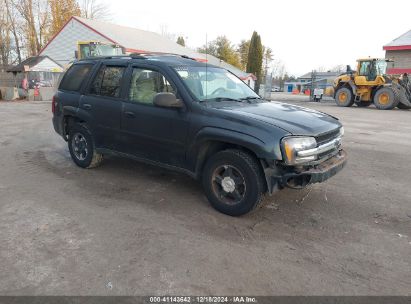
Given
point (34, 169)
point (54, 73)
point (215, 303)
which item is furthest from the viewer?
point (54, 73)

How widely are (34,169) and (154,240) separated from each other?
143 inches

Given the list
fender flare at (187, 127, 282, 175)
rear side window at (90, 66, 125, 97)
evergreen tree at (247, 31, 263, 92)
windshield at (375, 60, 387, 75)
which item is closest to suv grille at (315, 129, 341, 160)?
fender flare at (187, 127, 282, 175)

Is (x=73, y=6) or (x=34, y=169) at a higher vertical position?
(x=73, y=6)

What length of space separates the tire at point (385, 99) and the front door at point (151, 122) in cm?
1960

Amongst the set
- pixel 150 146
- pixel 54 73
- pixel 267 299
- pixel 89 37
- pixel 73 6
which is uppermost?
pixel 73 6

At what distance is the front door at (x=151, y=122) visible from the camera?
4.38m

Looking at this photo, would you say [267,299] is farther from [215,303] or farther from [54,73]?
[54,73]

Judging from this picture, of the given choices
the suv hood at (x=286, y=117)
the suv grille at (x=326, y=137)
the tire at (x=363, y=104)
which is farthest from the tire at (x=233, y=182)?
the tire at (x=363, y=104)

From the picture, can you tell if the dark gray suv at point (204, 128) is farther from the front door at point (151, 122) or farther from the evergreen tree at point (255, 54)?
the evergreen tree at point (255, 54)

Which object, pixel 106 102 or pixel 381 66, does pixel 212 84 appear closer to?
pixel 106 102

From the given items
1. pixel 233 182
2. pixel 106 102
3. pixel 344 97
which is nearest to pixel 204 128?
pixel 233 182

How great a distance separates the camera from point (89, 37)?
1337 inches

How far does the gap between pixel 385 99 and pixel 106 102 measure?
20132mm

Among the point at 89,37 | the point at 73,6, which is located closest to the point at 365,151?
the point at 89,37
